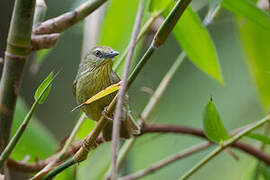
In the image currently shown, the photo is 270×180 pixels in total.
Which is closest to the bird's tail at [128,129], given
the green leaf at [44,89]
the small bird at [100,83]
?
the small bird at [100,83]

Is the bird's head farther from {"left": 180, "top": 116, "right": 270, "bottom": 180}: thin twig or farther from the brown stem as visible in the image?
{"left": 180, "top": 116, "right": 270, "bottom": 180}: thin twig

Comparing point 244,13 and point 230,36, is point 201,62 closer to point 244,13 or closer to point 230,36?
point 244,13

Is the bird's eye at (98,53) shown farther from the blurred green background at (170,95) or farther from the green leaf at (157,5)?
the green leaf at (157,5)

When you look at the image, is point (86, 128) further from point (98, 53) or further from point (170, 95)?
point (170, 95)

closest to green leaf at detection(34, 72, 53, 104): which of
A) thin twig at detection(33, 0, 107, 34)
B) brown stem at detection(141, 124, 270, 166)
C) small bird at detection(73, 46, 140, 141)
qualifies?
thin twig at detection(33, 0, 107, 34)

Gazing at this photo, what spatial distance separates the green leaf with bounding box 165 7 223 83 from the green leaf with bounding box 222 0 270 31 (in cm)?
18

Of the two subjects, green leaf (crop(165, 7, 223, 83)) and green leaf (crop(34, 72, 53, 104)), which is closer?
green leaf (crop(34, 72, 53, 104))

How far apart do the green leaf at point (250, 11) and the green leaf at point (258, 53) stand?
575mm

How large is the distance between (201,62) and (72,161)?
0.78 meters

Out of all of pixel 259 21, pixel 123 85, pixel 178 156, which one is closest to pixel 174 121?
pixel 178 156

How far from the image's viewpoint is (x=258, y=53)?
2193 mm

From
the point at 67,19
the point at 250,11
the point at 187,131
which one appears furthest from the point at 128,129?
the point at 250,11

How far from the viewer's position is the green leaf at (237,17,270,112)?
2086mm

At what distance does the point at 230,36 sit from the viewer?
3.78 metres
